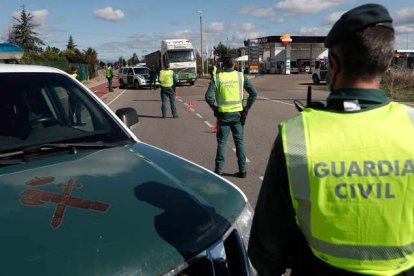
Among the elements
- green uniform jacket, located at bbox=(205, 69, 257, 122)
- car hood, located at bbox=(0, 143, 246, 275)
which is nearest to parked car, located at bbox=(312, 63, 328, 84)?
green uniform jacket, located at bbox=(205, 69, 257, 122)

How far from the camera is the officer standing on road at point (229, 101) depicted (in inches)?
266

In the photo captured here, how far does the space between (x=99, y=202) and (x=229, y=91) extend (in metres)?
4.66

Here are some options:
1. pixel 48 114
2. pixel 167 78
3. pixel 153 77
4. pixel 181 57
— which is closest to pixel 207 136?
pixel 167 78

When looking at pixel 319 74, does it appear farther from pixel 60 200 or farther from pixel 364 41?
pixel 364 41

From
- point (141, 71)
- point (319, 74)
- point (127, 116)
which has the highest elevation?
point (141, 71)

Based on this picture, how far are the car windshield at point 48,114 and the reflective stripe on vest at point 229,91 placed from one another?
322 cm

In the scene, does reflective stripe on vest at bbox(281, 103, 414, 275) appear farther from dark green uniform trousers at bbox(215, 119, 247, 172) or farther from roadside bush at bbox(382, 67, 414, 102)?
roadside bush at bbox(382, 67, 414, 102)

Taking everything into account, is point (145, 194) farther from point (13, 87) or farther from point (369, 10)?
point (13, 87)

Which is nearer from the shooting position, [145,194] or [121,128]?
[145,194]

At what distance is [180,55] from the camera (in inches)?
1415

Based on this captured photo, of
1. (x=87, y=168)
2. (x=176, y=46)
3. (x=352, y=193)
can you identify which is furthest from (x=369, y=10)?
(x=176, y=46)

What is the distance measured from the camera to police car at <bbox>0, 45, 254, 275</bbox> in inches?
72.9

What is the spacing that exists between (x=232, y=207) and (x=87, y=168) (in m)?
0.92

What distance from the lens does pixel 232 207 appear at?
250 cm
